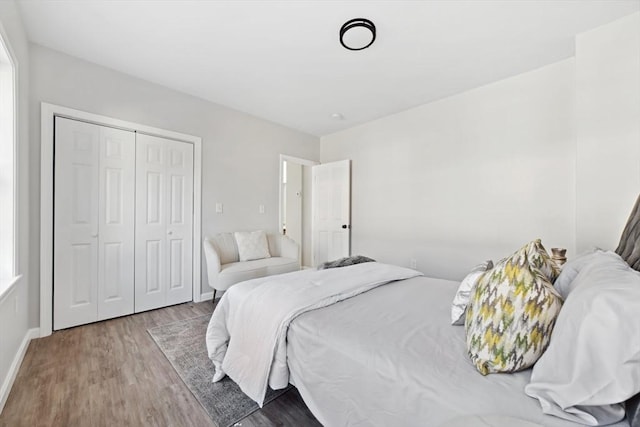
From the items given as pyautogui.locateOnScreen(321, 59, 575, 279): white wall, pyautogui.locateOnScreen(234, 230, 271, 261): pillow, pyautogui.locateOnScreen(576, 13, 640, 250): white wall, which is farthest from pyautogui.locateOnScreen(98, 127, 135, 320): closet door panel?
pyautogui.locateOnScreen(576, 13, 640, 250): white wall

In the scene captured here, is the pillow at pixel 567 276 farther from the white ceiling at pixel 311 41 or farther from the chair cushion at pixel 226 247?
the chair cushion at pixel 226 247

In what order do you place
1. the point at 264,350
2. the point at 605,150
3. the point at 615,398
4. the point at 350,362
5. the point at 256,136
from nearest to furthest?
the point at 615,398
the point at 350,362
the point at 264,350
the point at 605,150
the point at 256,136

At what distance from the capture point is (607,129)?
2129mm

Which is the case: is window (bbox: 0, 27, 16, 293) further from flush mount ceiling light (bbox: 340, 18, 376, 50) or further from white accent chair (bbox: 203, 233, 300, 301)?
flush mount ceiling light (bbox: 340, 18, 376, 50)

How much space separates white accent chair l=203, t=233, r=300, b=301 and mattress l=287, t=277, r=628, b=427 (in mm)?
1902

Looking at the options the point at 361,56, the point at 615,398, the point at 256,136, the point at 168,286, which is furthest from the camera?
the point at 256,136

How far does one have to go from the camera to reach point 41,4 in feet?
6.50

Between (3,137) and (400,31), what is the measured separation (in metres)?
3.00

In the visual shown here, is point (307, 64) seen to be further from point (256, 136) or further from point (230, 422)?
point (230, 422)

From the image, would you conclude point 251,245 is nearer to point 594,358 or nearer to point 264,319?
point 264,319

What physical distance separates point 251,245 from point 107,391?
211 cm

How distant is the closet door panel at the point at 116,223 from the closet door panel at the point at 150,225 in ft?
0.21

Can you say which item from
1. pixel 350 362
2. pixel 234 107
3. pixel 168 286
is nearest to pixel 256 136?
pixel 234 107

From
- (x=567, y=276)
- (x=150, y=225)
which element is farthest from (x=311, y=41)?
(x=150, y=225)
